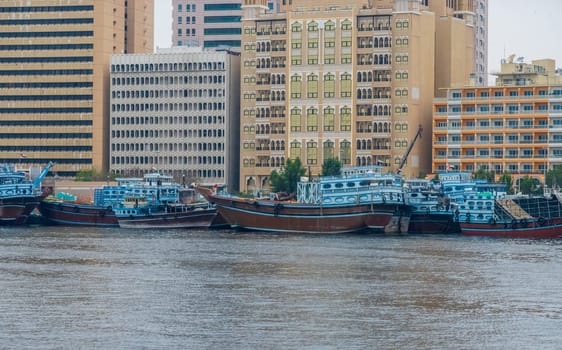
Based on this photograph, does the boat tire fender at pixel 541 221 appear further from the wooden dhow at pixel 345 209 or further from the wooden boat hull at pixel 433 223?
the wooden dhow at pixel 345 209

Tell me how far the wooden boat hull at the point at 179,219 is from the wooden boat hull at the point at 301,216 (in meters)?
5.53

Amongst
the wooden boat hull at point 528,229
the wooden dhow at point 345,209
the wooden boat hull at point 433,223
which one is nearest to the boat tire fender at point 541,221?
the wooden boat hull at point 528,229

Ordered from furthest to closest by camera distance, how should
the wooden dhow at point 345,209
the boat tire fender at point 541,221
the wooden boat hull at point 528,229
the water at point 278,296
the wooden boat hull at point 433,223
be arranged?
the wooden boat hull at point 433,223 → the wooden dhow at point 345,209 → the boat tire fender at point 541,221 → the wooden boat hull at point 528,229 → the water at point 278,296

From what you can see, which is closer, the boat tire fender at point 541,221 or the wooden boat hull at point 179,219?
the boat tire fender at point 541,221

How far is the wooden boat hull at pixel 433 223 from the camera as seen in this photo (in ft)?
620

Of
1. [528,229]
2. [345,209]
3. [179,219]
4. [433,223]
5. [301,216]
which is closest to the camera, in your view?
[528,229]

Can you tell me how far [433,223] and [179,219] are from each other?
33326 mm

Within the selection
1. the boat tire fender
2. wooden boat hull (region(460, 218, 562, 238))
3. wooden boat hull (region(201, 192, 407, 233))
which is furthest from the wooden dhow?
the boat tire fender

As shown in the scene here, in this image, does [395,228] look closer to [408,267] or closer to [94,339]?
[408,267]

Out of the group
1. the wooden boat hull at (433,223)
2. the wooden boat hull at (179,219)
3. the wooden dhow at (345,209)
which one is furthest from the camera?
the wooden boat hull at (179,219)

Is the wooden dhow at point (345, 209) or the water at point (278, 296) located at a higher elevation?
the wooden dhow at point (345, 209)

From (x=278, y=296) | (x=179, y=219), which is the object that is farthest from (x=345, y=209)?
(x=278, y=296)

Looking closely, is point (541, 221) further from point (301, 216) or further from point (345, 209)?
point (301, 216)

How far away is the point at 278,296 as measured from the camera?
100 metres
